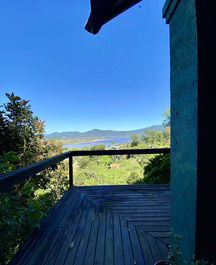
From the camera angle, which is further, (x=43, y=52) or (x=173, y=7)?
(x=43, y=52)

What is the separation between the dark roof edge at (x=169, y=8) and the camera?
3.24 ft

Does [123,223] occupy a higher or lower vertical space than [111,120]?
lower

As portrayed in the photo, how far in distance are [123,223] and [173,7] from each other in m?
2.16

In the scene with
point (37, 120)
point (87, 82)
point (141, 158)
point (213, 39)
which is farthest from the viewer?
point (87, 82)

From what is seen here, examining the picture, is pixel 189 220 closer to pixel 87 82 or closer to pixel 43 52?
pixel 43 52

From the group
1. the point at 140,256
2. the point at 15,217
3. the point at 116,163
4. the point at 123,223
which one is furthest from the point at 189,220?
the point at 116,163

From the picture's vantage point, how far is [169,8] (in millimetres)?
1080

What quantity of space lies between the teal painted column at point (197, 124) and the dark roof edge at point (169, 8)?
0.5 inches

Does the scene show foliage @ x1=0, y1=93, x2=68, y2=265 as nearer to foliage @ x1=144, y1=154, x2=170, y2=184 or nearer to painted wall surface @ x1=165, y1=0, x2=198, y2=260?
foliage @ x1=144, y1=154, x2=170, y2=184

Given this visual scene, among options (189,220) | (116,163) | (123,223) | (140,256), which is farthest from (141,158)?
(189,220)

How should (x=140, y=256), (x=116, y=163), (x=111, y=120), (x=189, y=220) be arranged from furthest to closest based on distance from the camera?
1. (x=111, y=120)
2. (x=116, y=163)
3. (x=140, y=256)
4. (x=189, y=220)

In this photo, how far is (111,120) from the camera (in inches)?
1713

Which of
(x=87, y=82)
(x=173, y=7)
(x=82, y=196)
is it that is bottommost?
(x=82, y=196)

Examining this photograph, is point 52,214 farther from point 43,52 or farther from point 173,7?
point 43,52
